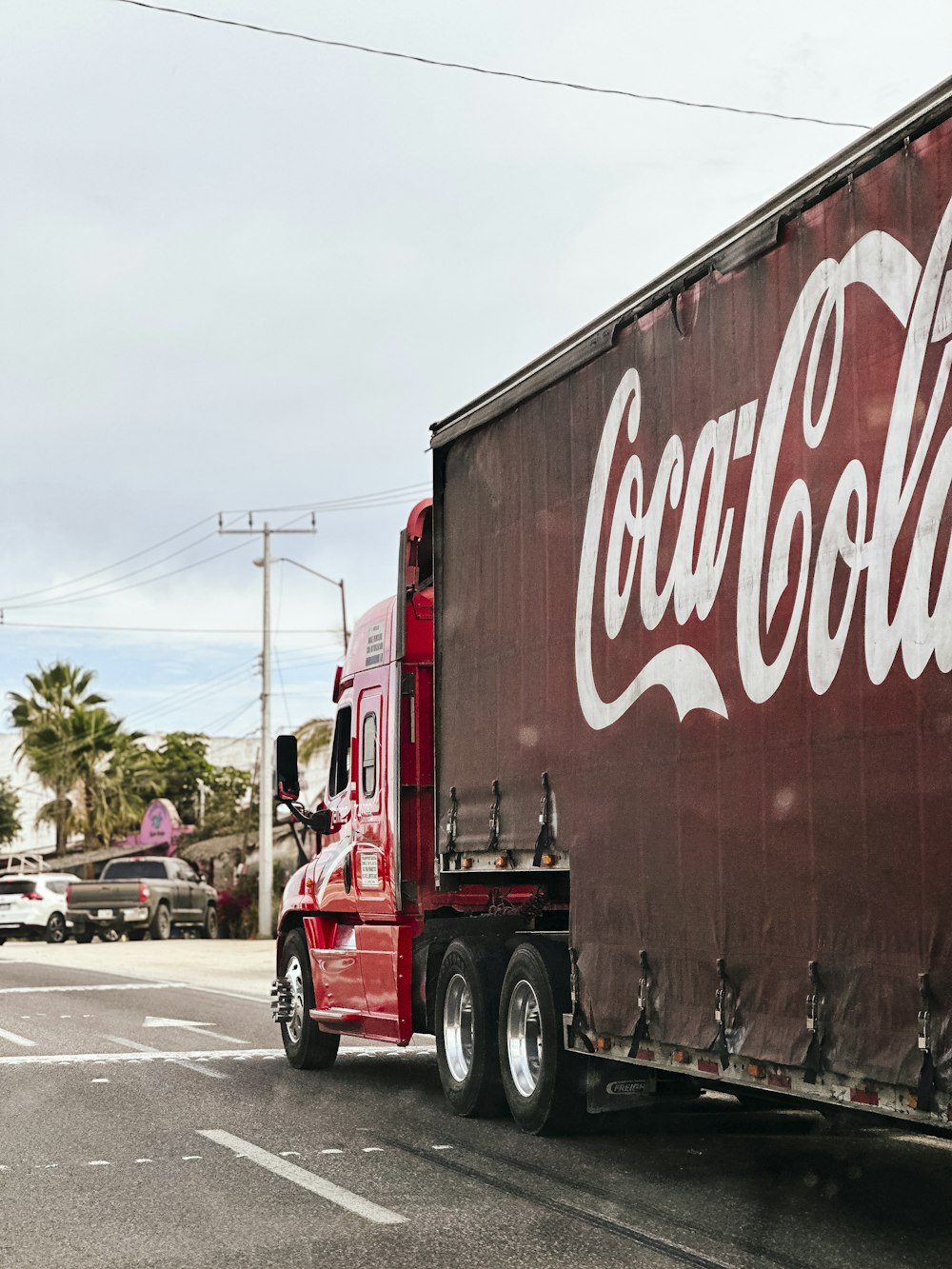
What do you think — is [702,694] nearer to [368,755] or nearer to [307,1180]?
[307,1180]

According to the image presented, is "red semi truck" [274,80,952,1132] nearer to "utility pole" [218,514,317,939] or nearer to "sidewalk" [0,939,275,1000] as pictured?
"sidewalk" [0,939,275,1000]

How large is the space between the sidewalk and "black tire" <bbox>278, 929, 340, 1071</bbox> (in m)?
8.35

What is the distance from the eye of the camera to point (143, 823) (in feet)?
177

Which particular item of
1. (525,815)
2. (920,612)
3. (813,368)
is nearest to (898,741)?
(920,612)

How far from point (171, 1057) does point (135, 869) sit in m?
25.1

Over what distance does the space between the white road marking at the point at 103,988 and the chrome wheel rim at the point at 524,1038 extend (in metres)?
13.0

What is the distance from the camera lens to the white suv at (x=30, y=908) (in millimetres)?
36906

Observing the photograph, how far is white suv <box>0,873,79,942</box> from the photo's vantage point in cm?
3691

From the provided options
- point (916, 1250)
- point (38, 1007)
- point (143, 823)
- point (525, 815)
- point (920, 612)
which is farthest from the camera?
point (143, 823)

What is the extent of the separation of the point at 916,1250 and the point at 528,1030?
3416 millimetres

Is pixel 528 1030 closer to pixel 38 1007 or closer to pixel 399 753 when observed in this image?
pixel 399 753

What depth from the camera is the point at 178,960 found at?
29828 millimetres

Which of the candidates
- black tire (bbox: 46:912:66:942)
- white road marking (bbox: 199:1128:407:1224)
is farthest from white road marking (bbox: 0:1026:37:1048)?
black tire (bbox: 46:912:66:942)

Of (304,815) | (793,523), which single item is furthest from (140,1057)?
(793,523)
